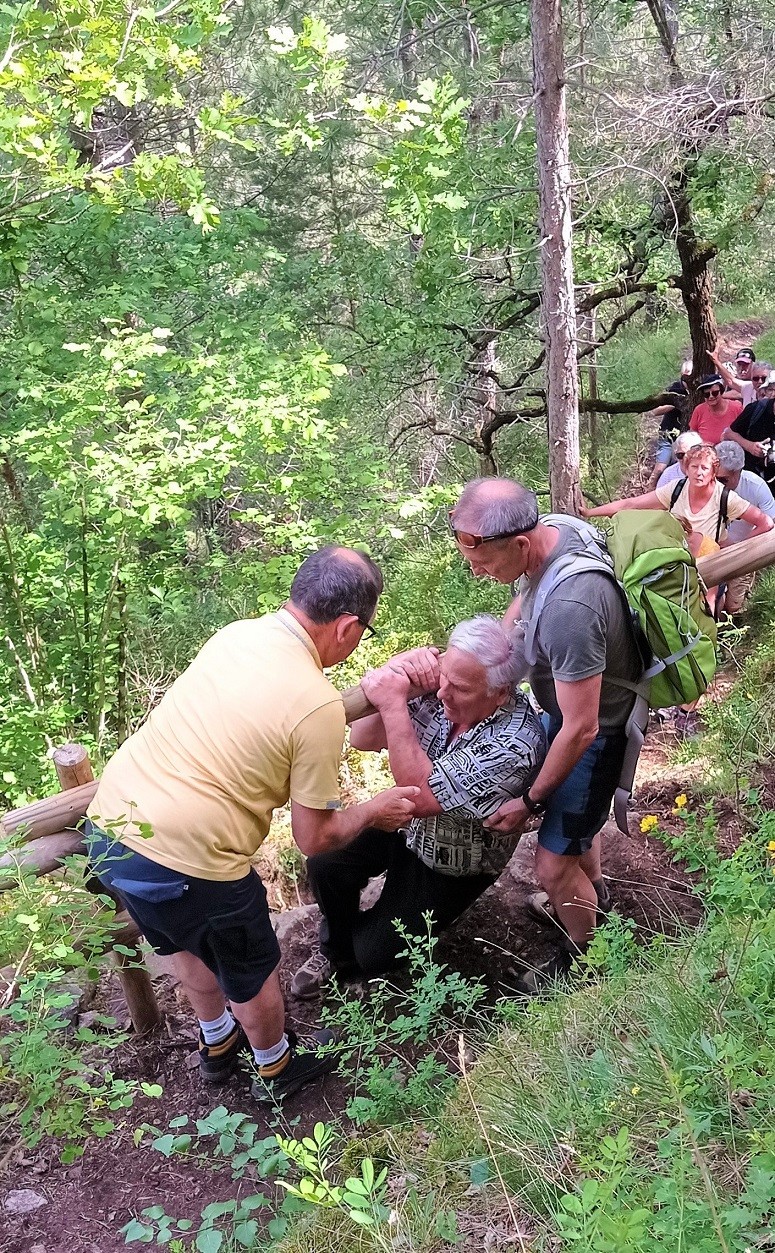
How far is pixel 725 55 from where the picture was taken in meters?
6.76

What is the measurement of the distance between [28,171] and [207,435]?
1.72 metres

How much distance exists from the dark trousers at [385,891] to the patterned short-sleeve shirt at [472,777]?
9 cm

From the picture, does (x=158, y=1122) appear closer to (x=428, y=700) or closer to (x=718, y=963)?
(x=428, y=700)

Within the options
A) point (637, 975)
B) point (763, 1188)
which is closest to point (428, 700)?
point (637, 975)

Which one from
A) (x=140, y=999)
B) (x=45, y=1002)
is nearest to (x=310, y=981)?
(x=140, y=999)

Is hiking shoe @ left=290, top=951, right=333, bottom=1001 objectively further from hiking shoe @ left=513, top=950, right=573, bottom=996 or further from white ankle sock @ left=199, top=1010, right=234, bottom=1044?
hiking shoe @ left=513, top=950, right=573, bottom=996

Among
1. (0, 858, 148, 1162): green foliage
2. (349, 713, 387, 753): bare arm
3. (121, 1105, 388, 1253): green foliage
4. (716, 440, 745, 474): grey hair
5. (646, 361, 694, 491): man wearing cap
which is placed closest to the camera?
(121, 1105, 388, 1253): green foliage

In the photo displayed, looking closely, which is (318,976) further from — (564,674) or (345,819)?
(564,674)

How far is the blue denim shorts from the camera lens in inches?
121

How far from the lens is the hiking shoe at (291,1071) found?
10.5 ft

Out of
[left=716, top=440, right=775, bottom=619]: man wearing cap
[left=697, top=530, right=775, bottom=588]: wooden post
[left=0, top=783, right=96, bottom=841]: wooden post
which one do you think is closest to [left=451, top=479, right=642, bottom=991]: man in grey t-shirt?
[left=697, top=530, right=775, bottom=588]: wooden post

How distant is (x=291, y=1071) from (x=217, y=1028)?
Answer: 1.07ft

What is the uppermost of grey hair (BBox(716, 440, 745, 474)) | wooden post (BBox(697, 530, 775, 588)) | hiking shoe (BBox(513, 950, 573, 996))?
grey hair (BBox(716, 440, 745, 474))

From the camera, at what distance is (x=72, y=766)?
3.25 meters
